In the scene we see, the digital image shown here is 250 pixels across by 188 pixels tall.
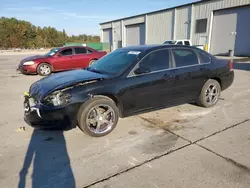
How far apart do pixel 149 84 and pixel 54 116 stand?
6.00 ft

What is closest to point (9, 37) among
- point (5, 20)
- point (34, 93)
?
point (5, 20)

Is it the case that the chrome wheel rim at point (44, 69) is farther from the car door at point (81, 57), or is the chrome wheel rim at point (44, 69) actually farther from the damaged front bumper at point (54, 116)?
the damaged front bumper at point (54, 116)

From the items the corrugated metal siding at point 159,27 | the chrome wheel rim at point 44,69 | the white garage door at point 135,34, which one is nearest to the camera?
the chrome wheel rim at point 44,69

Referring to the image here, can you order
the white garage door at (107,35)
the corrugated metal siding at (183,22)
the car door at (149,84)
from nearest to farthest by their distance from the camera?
1. the car door at (149,84)
2. the corrugated metal siding at (183,22)
3. the white garage door at (107,35)

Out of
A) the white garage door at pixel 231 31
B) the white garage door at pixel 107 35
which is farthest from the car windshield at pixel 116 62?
the white garage door at pixel 107 35

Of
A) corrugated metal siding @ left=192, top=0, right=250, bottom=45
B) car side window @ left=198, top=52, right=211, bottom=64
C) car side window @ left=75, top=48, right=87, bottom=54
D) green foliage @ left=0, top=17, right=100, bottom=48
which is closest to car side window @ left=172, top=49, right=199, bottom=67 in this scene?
car side window @ left=198, top=52, right=211, bottom=64

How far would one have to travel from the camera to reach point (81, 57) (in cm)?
1130

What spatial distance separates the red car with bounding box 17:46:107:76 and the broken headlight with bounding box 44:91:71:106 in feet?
25.8

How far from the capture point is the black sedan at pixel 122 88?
340cm

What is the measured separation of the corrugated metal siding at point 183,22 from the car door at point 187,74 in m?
22.5

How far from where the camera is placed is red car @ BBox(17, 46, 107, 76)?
10.4m

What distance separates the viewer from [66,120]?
3.38 metres

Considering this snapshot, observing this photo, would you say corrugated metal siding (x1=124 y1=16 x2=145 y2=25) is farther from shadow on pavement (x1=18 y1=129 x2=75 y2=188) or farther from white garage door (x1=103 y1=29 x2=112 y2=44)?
shadow on pavement (x1=18 y1=129 x2=75 y2=188)

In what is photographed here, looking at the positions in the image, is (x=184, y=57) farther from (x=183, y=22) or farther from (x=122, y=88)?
(x=183, y=22)
